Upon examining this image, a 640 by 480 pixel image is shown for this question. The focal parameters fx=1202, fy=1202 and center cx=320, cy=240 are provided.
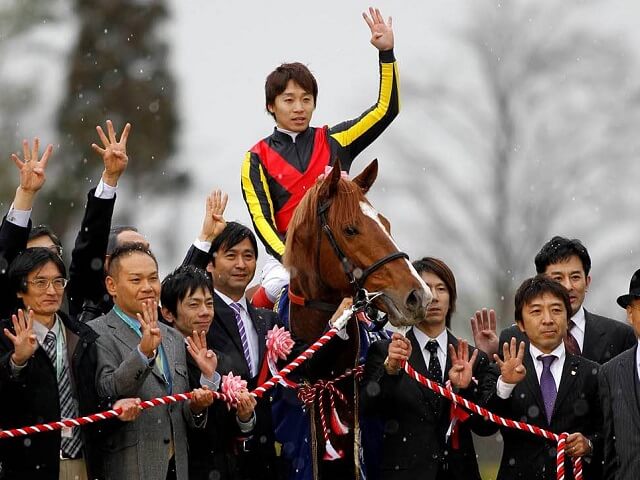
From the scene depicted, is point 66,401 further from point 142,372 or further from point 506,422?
point 506,422

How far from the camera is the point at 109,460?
21.6 feet

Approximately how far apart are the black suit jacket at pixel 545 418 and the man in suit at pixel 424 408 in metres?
0.16

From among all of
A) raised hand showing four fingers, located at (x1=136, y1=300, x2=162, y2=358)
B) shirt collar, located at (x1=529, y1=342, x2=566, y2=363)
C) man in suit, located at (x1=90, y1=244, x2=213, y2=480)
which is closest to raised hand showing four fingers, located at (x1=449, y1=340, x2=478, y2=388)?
shirt collar, located at (x1=529, y1=342, x2=566, y2=363)

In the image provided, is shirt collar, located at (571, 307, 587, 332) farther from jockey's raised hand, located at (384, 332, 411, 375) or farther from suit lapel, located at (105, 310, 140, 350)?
suit lapel, located at (105, 310, 140, 350)

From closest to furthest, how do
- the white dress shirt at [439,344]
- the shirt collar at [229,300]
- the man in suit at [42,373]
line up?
the man in suit at [42,373], the white dress shirt at [439,344], the shirt collar at [229,300]

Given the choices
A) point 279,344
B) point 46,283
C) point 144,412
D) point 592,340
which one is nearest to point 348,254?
point 279,344

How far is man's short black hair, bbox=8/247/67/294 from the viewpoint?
6664 mm

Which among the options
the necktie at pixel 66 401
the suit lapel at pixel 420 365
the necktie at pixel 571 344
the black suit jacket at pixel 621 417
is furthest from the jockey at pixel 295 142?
the black suit jacket at pixel 621 417

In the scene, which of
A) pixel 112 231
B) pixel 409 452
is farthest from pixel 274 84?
pixel 409 452

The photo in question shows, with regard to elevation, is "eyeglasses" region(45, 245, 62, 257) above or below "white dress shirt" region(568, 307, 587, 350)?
above

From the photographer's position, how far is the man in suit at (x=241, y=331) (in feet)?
23.7

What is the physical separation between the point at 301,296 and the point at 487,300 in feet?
50.7

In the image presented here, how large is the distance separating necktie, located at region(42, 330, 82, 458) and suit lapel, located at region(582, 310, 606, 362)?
10.7ft

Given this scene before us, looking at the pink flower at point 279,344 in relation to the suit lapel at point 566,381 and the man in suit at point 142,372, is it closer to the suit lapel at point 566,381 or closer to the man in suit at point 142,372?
the man in suit at point 142,372
